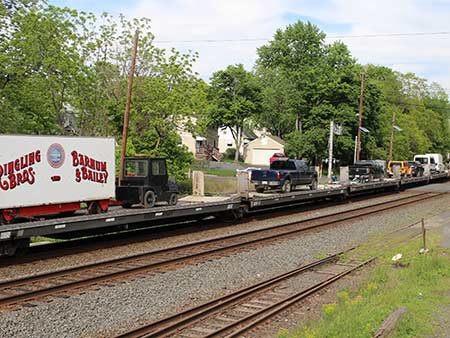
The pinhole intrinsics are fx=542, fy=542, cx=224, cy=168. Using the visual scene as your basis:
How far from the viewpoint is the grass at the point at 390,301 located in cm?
740

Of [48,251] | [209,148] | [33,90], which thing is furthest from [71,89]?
[209,148]

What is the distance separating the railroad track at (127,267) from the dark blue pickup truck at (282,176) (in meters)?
7.19

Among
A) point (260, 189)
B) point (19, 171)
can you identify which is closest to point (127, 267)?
point (19, 171)

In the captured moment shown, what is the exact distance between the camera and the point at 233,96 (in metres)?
70.8

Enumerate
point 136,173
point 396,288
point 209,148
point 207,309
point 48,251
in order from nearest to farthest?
1. point 207,309
2. point 396,288
3. point 48,251
4. point 136,173
5. point 209,148

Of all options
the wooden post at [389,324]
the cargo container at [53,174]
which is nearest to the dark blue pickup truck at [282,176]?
the cargo container at [53,174]

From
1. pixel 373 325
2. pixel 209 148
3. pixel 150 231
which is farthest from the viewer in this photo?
pixel 209 148

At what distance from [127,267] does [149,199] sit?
8.12 m

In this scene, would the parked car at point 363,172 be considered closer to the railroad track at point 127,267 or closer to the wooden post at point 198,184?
the wooden post at point 198,184

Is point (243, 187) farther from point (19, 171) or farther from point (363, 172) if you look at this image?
point (363, 172)

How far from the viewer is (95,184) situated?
673 inches

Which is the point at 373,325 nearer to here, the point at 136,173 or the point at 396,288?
the point at 396,288

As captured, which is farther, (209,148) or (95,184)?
(209,148)

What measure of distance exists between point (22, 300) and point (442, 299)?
7206mm
